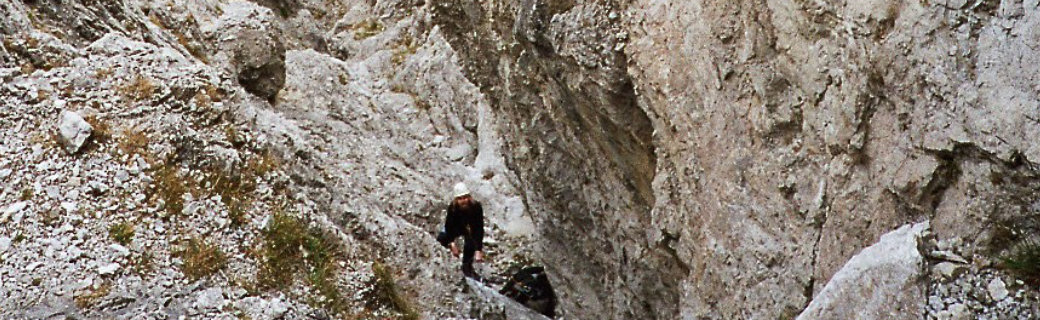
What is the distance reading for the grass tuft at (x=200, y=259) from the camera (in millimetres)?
9375

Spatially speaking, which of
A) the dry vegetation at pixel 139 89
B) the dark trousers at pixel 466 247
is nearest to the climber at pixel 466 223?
the dark trousers at pixel 466 247

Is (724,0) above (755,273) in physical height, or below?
above

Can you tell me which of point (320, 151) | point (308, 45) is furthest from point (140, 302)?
point (308, 45)

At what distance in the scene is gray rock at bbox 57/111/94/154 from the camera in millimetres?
10281

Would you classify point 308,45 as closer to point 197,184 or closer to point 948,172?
point 197,184

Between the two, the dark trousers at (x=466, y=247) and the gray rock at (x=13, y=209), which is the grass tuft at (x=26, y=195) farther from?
the dark trousers at (x=466, y=247)

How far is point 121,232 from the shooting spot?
955cm

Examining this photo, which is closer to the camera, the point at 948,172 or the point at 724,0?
the point at 948,172

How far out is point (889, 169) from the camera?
8141 mm

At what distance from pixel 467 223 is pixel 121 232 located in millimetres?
6937

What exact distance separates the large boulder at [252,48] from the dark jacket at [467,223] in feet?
20.3

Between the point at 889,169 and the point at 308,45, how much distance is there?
85.7 ft

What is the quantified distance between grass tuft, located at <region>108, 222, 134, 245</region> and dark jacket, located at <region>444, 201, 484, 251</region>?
6628mm

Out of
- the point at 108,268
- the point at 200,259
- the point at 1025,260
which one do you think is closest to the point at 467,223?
the point at 200,259
